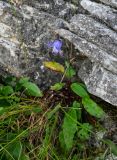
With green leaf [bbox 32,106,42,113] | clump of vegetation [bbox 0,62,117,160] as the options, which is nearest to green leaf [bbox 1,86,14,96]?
clump of vegetation [bbox 0,62,117,160]

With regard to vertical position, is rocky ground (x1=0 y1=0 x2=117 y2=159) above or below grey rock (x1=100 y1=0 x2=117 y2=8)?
below

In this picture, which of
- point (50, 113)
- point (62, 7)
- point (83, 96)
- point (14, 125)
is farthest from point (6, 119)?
point (62, 7)

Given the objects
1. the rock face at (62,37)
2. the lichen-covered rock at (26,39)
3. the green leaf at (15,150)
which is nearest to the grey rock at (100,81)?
the rock face at (62,37)

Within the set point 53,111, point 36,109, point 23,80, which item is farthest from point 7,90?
point 53,111

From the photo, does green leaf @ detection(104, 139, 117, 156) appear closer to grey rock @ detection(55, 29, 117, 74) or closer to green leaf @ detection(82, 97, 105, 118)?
green leaf @ detection(82, 97, 105, 118)

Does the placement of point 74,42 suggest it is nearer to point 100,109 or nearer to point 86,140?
point 100,109

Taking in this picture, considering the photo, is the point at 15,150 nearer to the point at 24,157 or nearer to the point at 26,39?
the point at 24,157
